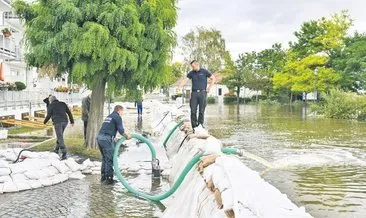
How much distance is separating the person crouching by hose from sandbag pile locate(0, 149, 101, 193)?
830 mm

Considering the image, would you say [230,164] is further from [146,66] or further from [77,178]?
[146,66]

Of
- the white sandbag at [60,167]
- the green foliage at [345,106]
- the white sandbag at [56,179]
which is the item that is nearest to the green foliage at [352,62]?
the green foliage at [345,106]

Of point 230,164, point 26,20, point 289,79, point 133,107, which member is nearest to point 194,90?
point 26,20

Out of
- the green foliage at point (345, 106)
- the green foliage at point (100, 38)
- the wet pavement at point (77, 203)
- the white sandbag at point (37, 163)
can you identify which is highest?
the green foliage at point (100, 38)

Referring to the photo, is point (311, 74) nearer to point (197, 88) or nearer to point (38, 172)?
point (197, 88)

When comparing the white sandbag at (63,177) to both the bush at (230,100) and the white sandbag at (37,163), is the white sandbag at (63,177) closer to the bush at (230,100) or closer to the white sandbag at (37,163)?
the white sandbag at (37,163)

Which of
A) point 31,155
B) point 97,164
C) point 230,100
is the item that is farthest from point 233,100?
point 31,155

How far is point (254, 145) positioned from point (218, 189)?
1276 cm

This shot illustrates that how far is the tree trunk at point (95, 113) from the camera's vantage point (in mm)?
15547

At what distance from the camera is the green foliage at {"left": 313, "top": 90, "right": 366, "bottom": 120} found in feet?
111

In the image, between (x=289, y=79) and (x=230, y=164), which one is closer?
(x=230, y=164)

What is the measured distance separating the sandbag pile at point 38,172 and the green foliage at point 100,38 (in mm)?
3236

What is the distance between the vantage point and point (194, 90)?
1269 centimetres

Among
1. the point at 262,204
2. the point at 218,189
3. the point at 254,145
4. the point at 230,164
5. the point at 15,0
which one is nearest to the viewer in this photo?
the point at 262,204
